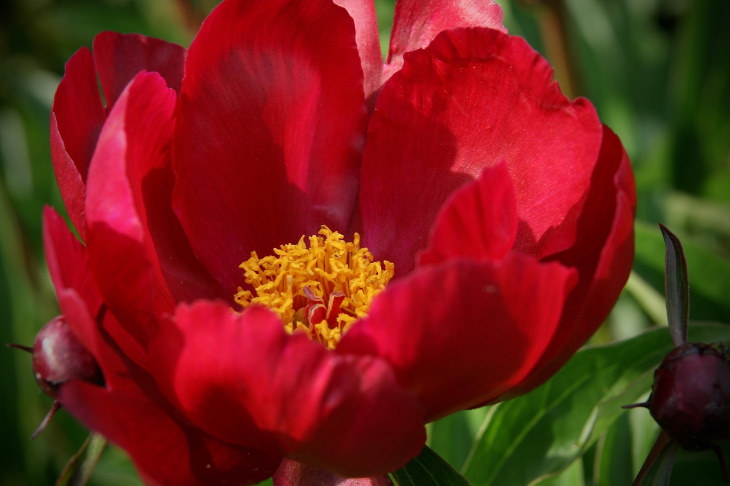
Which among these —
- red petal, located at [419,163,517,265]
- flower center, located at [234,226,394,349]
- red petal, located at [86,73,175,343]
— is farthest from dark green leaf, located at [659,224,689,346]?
red petal, located at [86,73,175,343]

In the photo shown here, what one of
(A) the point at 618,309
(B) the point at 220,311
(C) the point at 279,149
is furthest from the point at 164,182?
(A) the point at 618,309

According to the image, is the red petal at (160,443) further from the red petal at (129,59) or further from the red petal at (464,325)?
the red petal at (129,59)

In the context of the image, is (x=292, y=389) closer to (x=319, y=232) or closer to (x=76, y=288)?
(x=76, y=288)

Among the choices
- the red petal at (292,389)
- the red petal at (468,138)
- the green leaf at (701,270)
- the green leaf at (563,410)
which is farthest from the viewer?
the green leaf at (701,270)

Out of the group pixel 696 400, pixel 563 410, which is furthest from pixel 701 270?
pixel 696 400

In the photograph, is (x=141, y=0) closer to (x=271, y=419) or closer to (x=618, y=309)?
(x=618, y=309)

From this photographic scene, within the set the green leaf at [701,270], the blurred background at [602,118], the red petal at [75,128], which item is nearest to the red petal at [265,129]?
the red petal at [75,128]
